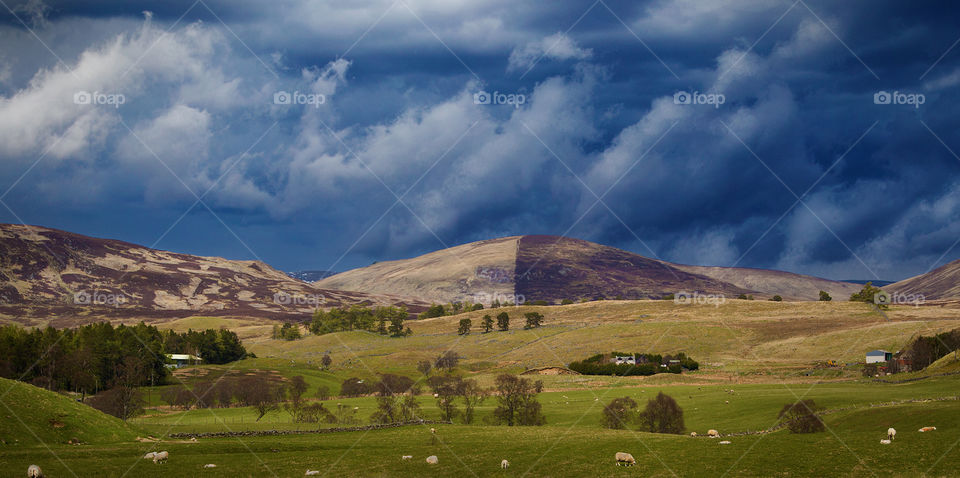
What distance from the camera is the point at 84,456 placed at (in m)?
36.9

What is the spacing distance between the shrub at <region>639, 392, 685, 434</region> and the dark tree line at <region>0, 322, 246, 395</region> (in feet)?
247

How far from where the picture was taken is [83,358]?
10906 centimetres

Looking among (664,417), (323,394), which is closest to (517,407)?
(664,417)

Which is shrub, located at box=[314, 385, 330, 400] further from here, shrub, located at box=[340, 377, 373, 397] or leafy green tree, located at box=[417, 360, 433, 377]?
leafy green tree, located at box=[417, 360, 433, 377]

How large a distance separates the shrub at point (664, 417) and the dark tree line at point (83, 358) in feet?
247

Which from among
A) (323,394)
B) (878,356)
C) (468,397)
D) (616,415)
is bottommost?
(616,415)

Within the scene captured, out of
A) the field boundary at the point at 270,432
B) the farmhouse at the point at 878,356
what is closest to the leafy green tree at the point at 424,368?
the field boundary at the point at 270,432

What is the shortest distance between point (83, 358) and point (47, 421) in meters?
76.0

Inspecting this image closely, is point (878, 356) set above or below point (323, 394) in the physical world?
above

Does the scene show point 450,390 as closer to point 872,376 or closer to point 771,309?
point 872,376

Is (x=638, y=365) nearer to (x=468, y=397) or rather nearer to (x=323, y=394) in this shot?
(x=468, y=397)

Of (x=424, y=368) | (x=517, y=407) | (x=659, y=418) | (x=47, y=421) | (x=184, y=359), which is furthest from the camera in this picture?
(x=184, y=359)

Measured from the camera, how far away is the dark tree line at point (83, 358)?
341 ft

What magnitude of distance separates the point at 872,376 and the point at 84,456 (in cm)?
9419
